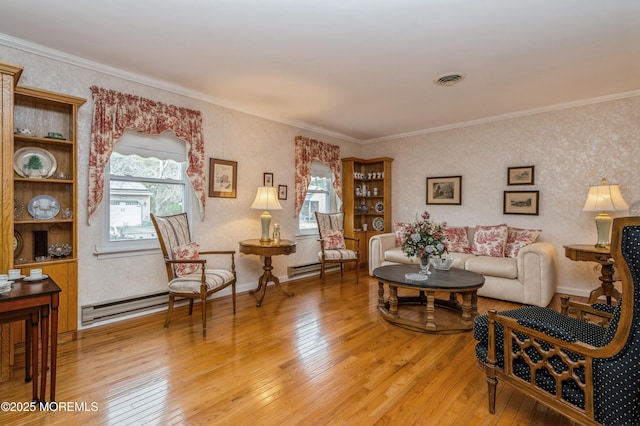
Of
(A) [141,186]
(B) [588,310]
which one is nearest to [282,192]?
(A) [141,186]

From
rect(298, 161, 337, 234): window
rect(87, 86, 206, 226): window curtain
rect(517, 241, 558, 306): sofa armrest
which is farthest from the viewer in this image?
rect(298, 161, 337, 234): window

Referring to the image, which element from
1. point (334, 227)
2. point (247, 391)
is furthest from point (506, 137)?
point (247, 391)

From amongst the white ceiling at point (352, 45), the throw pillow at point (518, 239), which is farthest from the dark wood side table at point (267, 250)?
the throw pillow at point (518, 239)

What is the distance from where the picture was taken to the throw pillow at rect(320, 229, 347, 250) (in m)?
5.08

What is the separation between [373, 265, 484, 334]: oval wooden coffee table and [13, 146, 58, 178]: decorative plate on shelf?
330 cm

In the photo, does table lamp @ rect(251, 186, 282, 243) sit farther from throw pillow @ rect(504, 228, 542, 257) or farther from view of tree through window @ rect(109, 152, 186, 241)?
throw pillow @ rect(504, 228, 542, 257)

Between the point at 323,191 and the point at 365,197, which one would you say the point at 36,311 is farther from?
the point at 365,197

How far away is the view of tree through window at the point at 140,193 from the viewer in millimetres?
3322

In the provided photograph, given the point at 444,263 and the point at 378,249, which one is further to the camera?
the point at 378,249

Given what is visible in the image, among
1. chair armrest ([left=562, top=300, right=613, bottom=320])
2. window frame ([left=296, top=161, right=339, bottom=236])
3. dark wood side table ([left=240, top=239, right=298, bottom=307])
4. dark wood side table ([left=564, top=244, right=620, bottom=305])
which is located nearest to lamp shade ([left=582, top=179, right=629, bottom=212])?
dark wood side table ([left=564, top=244, right=620, bottom=305])

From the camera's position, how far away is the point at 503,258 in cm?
423

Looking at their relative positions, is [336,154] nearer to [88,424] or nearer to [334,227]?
[334,227]

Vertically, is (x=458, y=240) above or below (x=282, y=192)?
below

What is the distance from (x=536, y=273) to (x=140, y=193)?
15.4 feet
